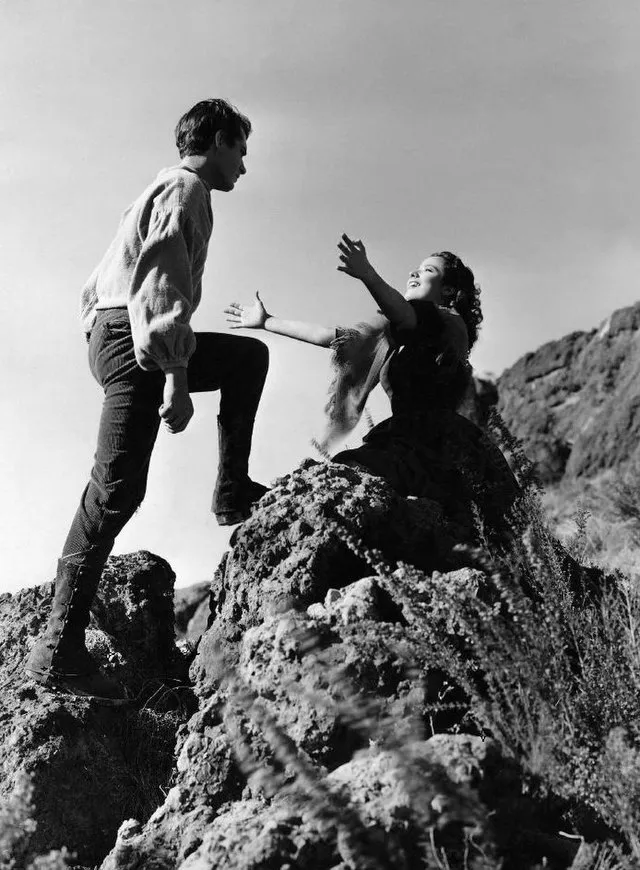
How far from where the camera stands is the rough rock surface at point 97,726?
3244 millimetres

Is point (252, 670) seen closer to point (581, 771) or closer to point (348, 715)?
point (348, 715)

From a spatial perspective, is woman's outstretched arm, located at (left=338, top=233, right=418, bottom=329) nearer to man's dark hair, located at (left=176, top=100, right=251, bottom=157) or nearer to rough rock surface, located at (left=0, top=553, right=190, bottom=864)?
man's dark hair, located at (left=176, top=100, right=251, bottom=157)

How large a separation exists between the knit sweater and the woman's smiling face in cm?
128

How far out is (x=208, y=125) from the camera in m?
3.98

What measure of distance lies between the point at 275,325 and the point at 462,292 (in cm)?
97

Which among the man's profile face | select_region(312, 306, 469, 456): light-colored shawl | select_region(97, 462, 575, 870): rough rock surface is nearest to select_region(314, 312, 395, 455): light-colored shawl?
select_region(312, 306, 469, 456): light-colored shawl

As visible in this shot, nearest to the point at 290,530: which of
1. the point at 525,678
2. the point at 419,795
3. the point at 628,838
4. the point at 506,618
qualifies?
the point at 506,618

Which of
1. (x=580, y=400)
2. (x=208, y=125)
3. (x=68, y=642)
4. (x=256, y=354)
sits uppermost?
(x=580, y=400)

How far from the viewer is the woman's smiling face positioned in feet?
15.6

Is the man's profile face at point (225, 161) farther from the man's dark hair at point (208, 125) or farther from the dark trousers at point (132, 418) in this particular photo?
the dark trousers at point (132, 418)

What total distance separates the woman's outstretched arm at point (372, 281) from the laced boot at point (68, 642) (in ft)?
5.29

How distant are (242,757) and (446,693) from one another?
62 cm

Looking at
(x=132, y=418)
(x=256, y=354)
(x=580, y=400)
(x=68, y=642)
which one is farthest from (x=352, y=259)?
(x=580, y=400)

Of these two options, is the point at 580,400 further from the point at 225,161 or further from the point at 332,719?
the point at 332,719
